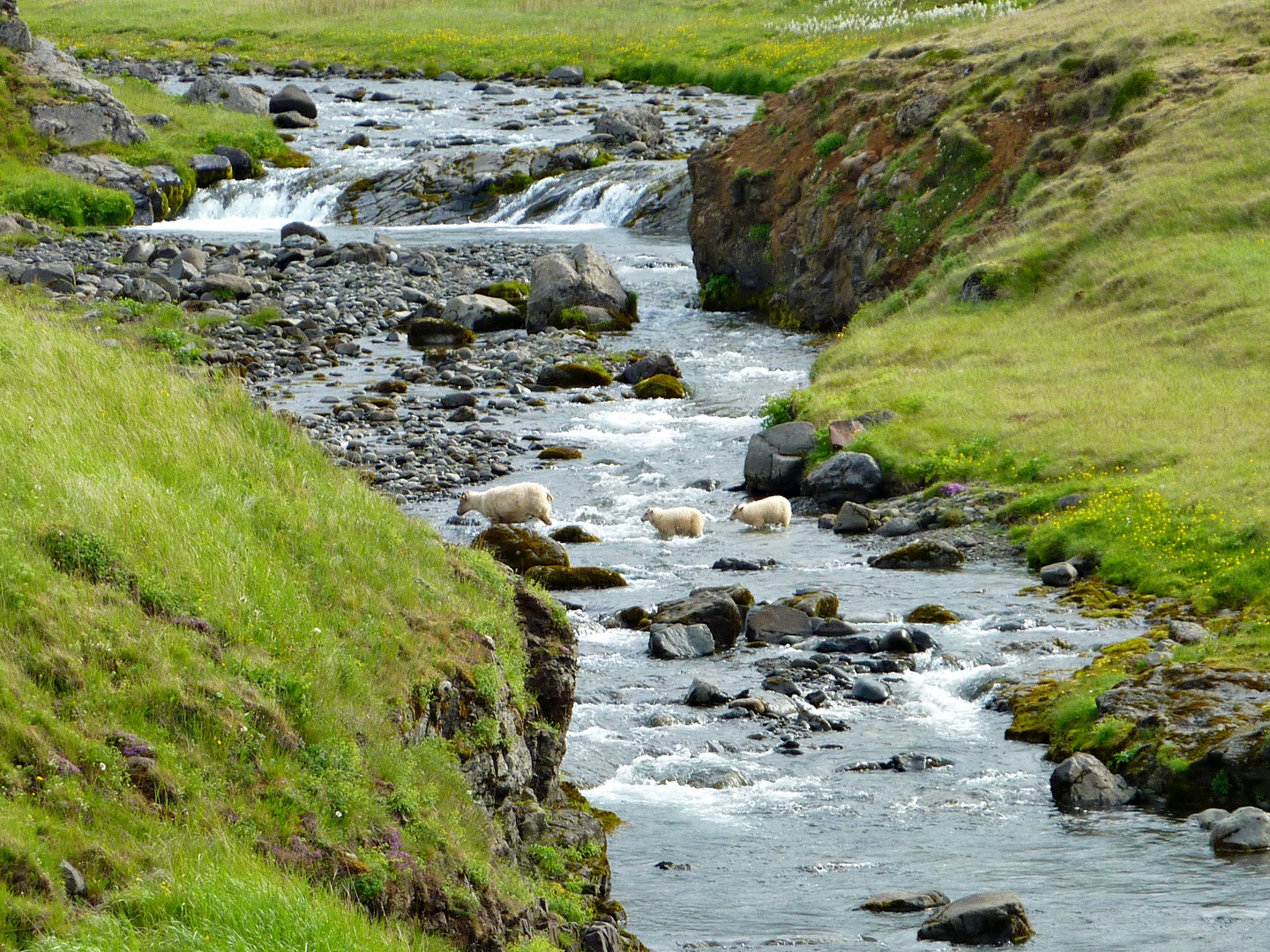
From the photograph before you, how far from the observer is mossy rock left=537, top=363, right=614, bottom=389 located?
121 ft

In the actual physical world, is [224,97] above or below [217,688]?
above

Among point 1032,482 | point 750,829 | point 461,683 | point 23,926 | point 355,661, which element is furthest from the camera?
point 1032,482

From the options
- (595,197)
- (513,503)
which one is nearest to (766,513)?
(513,503)

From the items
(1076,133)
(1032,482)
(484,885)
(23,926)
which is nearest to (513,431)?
(1032,482)

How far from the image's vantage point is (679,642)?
1983 cm

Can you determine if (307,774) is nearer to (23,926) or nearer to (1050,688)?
(23,926)

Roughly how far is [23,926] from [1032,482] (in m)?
21.2

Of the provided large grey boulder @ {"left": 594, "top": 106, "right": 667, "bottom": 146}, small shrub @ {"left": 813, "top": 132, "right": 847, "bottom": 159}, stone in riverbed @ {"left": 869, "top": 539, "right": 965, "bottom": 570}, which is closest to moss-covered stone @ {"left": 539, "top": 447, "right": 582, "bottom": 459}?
stone in riverbed @ {"left": 869, "top": 539, "right": 965, "bottom": 570}

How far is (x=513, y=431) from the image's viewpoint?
106 ft

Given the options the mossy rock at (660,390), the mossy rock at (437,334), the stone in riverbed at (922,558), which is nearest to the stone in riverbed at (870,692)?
the stone in riverbed at (922,558)

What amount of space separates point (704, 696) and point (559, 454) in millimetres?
13095

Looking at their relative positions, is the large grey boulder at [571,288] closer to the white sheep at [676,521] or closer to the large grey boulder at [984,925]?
the white sheep at [676,521]

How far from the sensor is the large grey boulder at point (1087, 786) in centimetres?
1529

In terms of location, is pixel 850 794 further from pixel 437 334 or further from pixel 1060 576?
pixel 437 334
